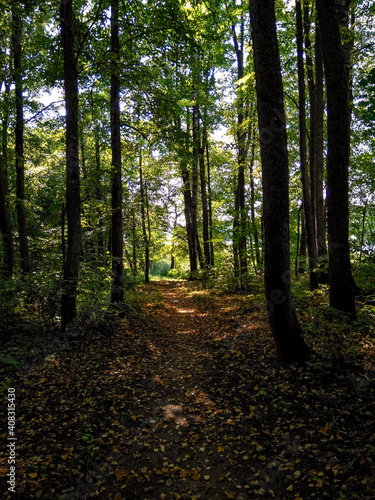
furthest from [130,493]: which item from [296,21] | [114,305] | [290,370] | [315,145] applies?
[296,21]

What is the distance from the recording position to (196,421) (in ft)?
14.1

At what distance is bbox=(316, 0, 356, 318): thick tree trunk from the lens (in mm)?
5926

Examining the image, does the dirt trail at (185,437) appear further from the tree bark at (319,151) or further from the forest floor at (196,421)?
the tree bark at (319,151)

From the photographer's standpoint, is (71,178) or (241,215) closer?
(71,178)

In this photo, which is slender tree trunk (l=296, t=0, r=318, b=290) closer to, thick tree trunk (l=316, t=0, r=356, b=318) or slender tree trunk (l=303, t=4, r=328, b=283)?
slender tree trunk (l=303, t=4, r=328, b=283)

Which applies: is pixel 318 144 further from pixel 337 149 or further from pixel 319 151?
pixel 337 149

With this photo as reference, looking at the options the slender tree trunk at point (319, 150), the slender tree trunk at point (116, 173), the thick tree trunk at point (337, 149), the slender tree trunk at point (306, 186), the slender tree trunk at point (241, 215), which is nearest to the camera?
the thick tree trunk at point (337, 149)

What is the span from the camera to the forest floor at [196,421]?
310cm

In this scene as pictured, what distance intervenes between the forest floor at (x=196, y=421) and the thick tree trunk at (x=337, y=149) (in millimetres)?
822

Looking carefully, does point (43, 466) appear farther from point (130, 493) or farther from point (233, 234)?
point (233, 234)

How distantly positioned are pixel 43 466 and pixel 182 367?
10.6 feet

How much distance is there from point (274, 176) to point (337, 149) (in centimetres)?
229

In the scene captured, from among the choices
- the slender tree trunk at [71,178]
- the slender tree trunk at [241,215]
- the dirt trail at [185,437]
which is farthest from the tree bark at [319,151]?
the slender tree trunk at [71,178]

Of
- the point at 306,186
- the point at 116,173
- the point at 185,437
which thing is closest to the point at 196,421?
the point at 185,437
